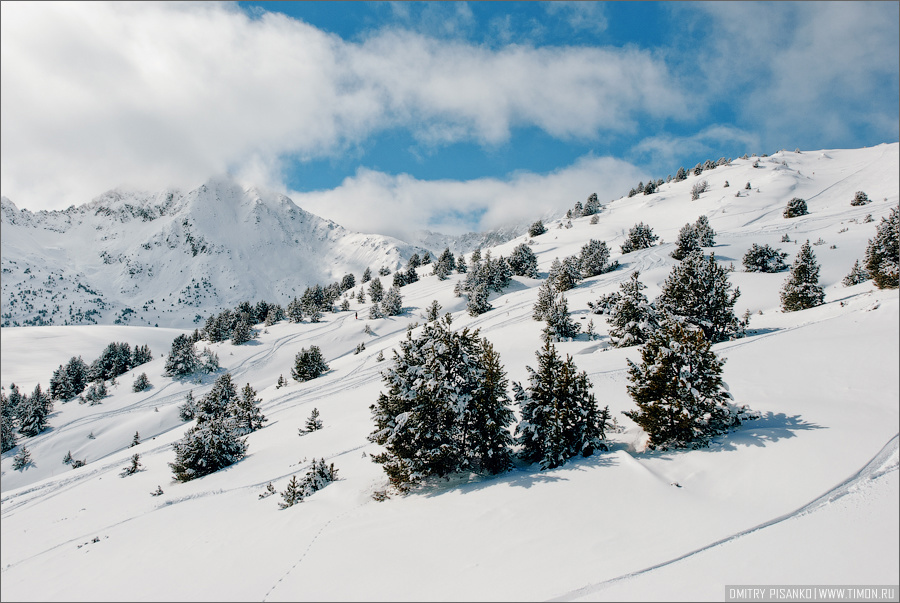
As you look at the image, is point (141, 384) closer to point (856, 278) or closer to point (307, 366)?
point (307, 366)

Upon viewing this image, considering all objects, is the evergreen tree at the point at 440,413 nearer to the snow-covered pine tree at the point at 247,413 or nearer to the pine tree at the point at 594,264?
the snow-covered pine tree at the point at 247,413

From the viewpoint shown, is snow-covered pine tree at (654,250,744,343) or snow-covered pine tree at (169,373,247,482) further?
snow-covered pine tree at (654,250,744,343)

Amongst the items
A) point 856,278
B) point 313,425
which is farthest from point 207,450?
point 856,278

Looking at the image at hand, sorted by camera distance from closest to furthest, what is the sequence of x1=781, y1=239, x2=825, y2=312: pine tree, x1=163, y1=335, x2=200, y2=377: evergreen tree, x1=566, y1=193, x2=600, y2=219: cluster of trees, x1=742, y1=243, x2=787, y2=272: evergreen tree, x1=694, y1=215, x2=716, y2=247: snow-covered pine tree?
x1=781, y1=239, x2=825, y2=312: pine tree → x1=742, y1=243, x2=787, y2=272: evergreen tree → x1=694, y1=215, x2=716, y2=247: snow-covered pine tree → x1=163, y1=335, x2=200, y2=377: evergreen tree → x1=566, y1=193, x2=600, y2=219: cluster of trees

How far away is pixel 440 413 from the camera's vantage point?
13.9 meters

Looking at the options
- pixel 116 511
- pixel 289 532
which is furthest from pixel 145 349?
pixel 289 532

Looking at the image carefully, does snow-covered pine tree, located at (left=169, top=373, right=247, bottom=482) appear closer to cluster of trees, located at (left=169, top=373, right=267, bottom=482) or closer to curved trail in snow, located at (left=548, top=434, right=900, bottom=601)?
cluster of trees, located at (left=169, top=373, right=267, bottom=482)

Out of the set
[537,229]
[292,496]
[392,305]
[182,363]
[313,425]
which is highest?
[537,229]

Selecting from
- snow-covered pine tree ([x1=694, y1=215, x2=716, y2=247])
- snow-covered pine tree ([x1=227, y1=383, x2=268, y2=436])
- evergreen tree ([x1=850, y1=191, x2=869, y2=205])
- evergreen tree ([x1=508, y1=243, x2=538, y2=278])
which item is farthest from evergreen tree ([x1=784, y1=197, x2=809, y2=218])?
snow-covered pine tree ([x1=227, y1=383, x2=268, y2=436])

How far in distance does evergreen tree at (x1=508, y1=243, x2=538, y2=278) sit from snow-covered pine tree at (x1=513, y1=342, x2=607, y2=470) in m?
54.0

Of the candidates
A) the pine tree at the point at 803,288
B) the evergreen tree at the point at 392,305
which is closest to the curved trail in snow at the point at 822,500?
the pine tree at the point at 803,288

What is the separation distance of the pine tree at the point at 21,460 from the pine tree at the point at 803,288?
7204 centimetres

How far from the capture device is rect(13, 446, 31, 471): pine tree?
128ft

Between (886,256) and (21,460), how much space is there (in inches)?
3070
